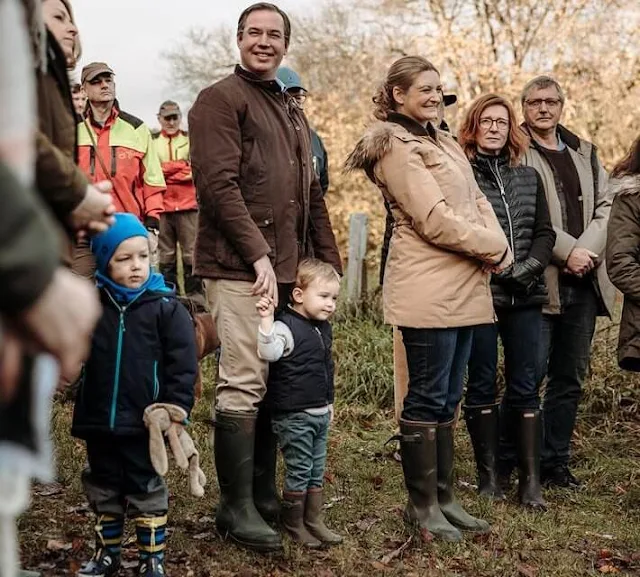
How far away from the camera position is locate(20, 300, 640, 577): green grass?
432cm

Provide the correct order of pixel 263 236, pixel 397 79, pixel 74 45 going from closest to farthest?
pixel 74 45
pixel 263 236
pixel 397 79

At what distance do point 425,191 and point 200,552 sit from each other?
1858 mm

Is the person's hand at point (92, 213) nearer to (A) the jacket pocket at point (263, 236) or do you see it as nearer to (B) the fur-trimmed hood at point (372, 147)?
(A) the jacket pocket at point (263, 236)

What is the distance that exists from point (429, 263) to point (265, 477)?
1.25m

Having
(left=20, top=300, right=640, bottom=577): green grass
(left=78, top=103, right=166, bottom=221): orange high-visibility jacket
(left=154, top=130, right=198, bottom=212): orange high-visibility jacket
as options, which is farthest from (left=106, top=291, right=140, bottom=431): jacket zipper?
(left=154, top=130, right=198, bottom=212): orange high-visibility jacket

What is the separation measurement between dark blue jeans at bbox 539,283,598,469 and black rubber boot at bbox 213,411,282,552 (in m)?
1.89

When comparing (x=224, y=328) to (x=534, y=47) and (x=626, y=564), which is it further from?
(x=534, y=47)

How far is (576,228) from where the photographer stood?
5727 mm

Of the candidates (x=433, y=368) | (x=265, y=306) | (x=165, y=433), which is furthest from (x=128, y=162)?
(x=165, y=433)

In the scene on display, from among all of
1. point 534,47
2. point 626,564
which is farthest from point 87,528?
point 534,47

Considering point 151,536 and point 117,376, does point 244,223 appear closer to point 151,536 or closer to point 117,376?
point 117,376

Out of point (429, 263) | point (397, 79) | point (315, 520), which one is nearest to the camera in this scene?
point (315, 520)

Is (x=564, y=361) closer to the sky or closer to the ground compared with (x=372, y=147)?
closer to the ground

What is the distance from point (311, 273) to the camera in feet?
14.7
